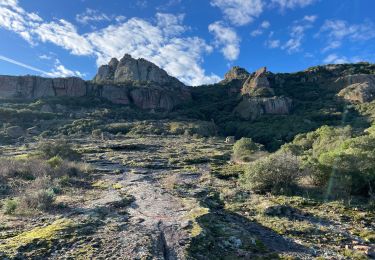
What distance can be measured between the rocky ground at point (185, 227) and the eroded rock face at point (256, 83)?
116m

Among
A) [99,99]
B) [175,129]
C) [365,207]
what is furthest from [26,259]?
[99,99]

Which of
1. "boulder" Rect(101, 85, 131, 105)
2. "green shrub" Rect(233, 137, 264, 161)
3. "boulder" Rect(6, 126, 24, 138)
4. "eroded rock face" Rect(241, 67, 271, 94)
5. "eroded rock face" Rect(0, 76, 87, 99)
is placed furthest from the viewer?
"eroded rock face" Rect(241, 67, 271, 94)

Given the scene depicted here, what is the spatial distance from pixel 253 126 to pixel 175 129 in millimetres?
22595

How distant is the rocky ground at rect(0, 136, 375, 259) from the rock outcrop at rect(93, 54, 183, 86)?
133 meters

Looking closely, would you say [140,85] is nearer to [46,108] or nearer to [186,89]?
[186,89]

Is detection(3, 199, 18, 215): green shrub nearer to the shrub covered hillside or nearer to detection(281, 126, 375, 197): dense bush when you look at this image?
the shrub covered hillside

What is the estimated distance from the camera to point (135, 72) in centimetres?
15512

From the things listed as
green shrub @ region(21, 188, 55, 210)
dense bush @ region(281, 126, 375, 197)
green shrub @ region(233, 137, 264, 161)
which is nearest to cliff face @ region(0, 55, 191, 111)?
green shrub @ region(233, 137, 264, 161)

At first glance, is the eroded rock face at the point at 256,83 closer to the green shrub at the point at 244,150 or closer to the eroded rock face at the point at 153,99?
the eroded rock face at the point at 153,99

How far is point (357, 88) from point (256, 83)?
37.5m

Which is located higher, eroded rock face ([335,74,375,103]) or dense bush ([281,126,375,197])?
eroded rock face ([335,74,375,103])

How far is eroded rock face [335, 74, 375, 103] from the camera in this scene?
105m

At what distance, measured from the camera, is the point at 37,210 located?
48.8ft

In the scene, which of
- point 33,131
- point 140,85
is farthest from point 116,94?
point 33,131
